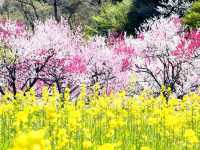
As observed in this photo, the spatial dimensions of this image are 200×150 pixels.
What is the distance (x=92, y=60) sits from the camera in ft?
82.8

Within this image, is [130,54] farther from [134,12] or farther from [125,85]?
[134,12]

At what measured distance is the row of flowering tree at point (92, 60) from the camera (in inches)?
838

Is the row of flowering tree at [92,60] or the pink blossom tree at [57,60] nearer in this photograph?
the pink blossom tree at [57,60]

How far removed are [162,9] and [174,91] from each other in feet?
27.2

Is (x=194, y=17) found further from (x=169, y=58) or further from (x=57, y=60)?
(x=57, y=60)

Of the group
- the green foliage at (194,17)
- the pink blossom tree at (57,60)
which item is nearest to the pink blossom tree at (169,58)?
the green foliage at (194,17)

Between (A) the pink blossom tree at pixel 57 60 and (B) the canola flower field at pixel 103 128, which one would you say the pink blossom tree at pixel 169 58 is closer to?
(A) the pink blossom tree at pixel 57 60

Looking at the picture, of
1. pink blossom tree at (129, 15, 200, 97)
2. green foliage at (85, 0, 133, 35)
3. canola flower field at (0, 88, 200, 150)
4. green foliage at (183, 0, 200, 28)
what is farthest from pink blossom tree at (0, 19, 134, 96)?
canola flower field at (0, 88, 200, 150)

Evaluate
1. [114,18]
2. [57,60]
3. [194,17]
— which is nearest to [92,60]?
[57,60]

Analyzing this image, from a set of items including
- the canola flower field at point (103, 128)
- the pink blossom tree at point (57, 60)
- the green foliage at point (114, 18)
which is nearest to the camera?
the canola flower field at point (103, 128)

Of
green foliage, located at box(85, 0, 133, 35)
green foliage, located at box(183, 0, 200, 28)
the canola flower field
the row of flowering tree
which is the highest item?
green foliage, located at box(85, 0, 133, 35)

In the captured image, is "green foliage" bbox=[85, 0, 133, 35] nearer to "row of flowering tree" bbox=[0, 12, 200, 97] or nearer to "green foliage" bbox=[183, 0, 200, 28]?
"row of flowering tree" bbox=[0, 12, 200, 97]

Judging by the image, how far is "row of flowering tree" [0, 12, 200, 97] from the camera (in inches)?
838

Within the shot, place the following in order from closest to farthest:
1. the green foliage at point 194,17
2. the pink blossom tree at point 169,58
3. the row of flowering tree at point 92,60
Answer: the row of flowering tree at point 92,60 → the pink blossom tree at point 169,58 → the green foliage at point 194,17
